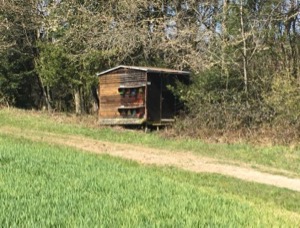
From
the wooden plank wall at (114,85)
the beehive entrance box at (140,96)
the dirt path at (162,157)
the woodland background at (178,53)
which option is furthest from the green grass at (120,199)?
the wooden plank wall at (114,85)

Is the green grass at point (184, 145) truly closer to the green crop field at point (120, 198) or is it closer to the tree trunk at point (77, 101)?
the green crop field at point (120, 198)

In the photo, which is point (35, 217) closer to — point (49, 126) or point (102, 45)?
point (49, 126)

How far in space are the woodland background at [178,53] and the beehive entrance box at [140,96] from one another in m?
0.96

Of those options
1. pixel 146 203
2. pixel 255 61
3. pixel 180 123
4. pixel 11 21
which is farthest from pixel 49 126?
pixel 146 203

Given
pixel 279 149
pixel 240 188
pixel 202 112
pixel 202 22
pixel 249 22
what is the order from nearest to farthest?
1. pixel 240 188
2. pixel 279 149
3. pixel 202 112
4. pixel 249 22
5. pixel 202 22

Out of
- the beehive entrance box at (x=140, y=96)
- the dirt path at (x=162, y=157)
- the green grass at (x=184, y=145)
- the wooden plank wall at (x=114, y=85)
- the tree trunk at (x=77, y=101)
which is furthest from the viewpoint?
the tree trunk at (x=77, y=101)

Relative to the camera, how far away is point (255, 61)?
22.0 m

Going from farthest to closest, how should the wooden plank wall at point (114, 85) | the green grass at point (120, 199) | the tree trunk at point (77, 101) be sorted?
the tree trunk at point (77, 101)
the wooden plank wall at point (114, 85)
the green grass at point (120, 199)

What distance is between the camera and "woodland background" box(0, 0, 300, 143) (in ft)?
65.1

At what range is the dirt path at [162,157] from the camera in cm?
1250

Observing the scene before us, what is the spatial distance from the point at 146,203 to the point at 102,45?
2000 cm

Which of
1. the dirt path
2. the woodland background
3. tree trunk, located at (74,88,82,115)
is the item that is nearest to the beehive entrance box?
the woodland background

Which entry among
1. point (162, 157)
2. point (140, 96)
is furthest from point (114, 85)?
point (162, 157)

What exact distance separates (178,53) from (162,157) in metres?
10.9
